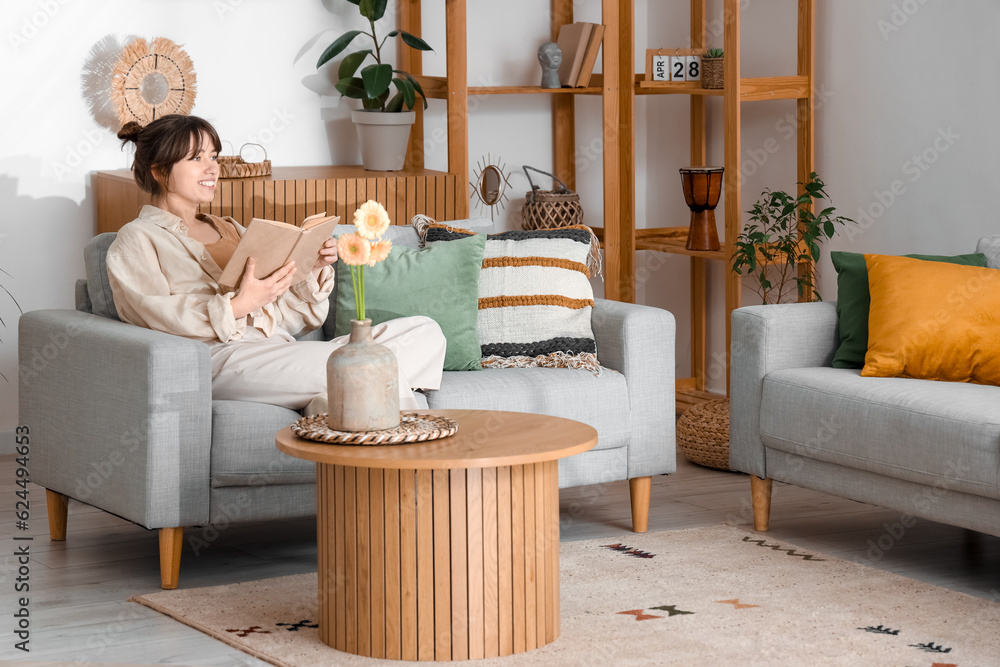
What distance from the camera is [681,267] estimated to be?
537 cm

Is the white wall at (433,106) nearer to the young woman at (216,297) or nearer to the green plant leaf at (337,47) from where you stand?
the green plant leaf at (337,47)

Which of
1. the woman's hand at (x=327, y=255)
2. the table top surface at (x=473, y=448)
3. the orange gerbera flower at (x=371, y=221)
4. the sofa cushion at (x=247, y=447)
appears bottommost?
the sofa cushion at (x=247, y=447)

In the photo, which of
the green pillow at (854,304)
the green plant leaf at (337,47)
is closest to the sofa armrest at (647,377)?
the green pillow at (854,304)

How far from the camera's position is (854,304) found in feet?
11.0

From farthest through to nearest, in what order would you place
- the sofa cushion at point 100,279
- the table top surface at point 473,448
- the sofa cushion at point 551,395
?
the sofa cushion at point 100,279 → the sofa cushion at point 551,395 → the table top surface at point 473,448

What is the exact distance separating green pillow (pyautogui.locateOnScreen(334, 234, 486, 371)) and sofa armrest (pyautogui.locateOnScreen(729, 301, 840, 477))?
0.69 m

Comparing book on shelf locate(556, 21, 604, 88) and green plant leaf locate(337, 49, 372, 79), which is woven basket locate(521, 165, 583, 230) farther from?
green plant leaf locate(337, 49, 372, 79)

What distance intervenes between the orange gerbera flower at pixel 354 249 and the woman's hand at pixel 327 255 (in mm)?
787

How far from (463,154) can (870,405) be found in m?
2.01

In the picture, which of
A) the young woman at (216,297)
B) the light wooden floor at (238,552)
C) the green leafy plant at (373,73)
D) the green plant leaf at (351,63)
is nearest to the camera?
the light wooden floor at (238,552)

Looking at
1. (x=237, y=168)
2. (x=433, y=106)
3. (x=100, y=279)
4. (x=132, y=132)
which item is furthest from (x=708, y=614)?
(x=433, y=106)

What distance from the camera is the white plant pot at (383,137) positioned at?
443 cm

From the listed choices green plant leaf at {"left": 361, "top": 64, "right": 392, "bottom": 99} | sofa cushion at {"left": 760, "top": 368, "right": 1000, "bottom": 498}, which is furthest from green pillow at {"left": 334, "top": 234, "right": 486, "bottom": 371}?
green plant leaf at {"left": 361, "top": 64, "right": 392, "bottom": 99}

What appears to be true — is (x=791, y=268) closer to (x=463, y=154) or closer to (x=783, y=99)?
(x=783, y=99)
